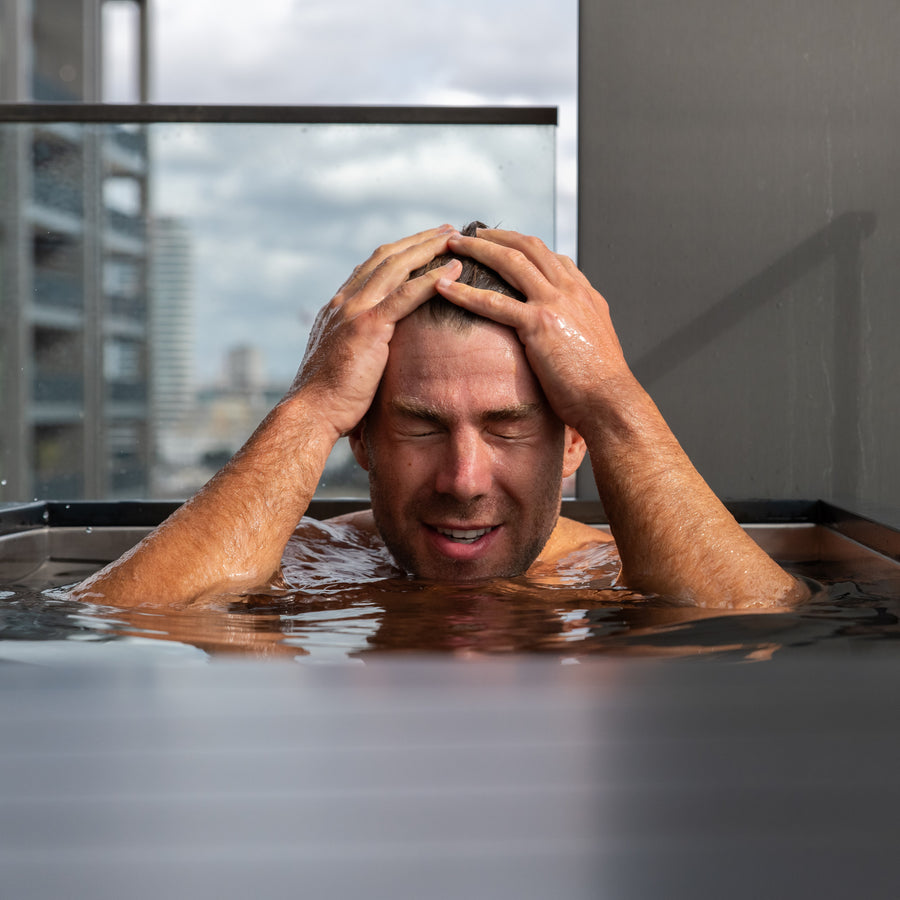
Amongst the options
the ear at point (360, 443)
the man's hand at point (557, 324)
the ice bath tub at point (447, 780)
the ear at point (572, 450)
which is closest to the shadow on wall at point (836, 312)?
the ear at point (572, 450)

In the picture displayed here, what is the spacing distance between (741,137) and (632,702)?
2960mm

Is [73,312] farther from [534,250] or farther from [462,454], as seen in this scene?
[462,454]

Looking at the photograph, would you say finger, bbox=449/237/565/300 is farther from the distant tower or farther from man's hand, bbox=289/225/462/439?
the distant tower

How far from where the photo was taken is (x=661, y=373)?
10.3 feet

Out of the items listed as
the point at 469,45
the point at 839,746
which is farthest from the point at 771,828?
the point at 469,45

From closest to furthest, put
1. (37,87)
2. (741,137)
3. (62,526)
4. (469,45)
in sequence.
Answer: (62,526)
(741,137)
(37,87)
(469,45)

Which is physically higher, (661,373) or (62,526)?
(661,373)

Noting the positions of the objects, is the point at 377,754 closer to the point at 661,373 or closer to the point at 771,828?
the point at 771,828

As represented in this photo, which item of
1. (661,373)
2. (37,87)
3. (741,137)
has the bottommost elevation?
(661,373)

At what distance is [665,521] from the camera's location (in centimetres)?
132

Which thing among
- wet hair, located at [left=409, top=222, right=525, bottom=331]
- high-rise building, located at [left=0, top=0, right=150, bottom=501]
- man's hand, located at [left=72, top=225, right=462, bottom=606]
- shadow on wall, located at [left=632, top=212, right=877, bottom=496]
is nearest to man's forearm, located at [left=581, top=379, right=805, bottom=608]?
wet hair, located at [left=409, top=222, right=525, bottom=331]

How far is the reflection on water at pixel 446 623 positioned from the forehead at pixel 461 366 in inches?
10.6

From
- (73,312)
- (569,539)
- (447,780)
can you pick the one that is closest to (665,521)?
(569,539)

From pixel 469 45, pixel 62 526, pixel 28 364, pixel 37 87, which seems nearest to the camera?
pixel 62 526
